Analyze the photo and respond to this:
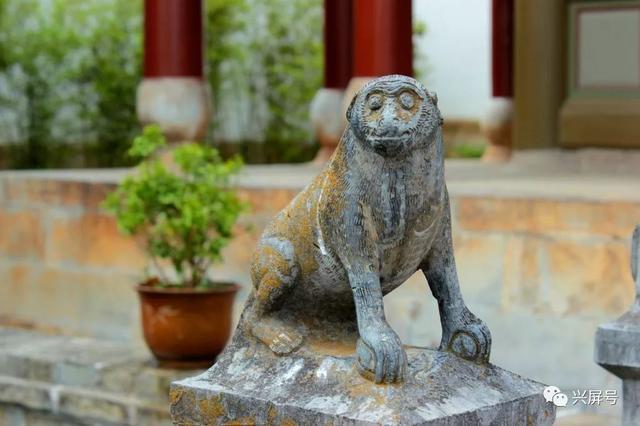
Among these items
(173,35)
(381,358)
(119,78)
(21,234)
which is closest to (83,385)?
(21,234)

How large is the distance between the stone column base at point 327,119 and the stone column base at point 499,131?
1.38 meters

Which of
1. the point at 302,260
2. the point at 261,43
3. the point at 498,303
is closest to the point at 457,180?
the point at 498,303

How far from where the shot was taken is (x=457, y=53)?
16.7 m

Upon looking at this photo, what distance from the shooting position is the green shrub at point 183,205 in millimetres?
7777

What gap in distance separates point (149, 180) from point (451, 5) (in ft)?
30.5

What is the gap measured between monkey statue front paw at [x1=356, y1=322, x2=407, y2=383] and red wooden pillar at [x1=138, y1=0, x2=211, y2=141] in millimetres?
5328

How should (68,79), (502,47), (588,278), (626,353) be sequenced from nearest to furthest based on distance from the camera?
(626,353), (588,278), (502,47), (68,79)

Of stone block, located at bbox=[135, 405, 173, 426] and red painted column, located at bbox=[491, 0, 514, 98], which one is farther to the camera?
red painted column, located at bbox=[491, 0, 514, 98]

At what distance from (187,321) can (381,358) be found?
3.97 meters

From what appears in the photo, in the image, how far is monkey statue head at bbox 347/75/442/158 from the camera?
3902 mm

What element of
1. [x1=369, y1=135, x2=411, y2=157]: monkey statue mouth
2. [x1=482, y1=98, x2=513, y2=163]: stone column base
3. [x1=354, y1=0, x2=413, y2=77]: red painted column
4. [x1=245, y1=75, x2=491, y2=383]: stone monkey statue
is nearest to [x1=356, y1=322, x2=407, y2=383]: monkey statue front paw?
[x1=245, y1=75, x2=491, y2=383]: stone monkey statue

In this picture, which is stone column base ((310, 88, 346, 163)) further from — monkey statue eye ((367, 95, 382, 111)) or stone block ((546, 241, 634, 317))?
monkey statue eye ((367, 95, 382, 111))

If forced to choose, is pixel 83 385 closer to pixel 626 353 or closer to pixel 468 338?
pixel 626 353

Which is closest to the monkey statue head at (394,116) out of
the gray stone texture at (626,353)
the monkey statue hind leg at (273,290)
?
the monkey statue hind leg at (273,290)
